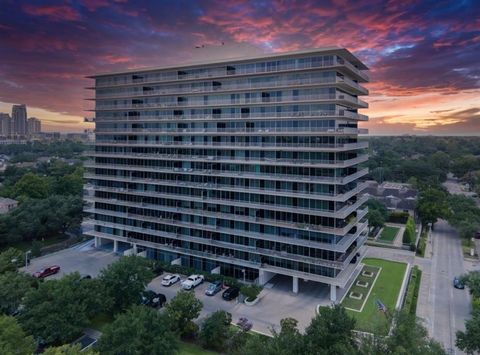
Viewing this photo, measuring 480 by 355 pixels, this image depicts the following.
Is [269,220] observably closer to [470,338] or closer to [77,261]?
[470,338]

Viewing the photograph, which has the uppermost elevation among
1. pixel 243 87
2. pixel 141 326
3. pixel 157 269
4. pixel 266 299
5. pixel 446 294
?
pixel 243 87

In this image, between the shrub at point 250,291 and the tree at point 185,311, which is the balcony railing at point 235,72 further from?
the tree at point 185,311

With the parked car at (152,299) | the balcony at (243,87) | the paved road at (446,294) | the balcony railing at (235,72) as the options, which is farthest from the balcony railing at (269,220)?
the balcony railing at (235,72)

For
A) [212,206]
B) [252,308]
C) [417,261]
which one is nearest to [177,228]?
[212,206]

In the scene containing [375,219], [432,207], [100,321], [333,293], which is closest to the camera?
[100,321]

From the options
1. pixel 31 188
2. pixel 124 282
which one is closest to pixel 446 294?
pixel 124 282

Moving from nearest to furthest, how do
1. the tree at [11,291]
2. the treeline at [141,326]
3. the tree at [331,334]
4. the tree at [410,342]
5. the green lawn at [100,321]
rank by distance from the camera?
the tree at [410,342], the treeline at [141,326], the tree at [331,334], the tree at [11,291], the green lawn at [100,321]
